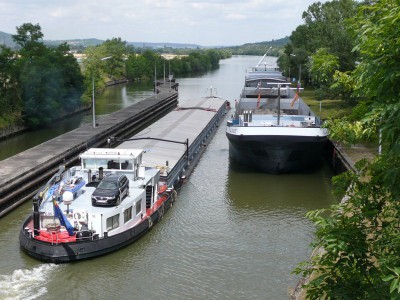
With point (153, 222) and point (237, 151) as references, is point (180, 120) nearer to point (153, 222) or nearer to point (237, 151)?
point (237, 151)

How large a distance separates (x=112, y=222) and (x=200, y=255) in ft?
10.8

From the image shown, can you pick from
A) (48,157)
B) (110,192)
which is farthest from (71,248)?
(48,157)

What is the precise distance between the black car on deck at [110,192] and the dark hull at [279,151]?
1096 centimetres

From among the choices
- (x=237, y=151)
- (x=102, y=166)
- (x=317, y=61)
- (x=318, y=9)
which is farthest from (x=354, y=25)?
(x=318, y=9)

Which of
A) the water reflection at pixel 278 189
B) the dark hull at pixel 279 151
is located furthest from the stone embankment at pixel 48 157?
the dark hull at pixel 279 151

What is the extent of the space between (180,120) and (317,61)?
32.9 meters

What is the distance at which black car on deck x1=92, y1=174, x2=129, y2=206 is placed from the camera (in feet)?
58.2

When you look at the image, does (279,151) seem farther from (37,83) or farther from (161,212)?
(37,83)

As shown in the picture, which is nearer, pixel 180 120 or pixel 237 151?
pixel 237 151

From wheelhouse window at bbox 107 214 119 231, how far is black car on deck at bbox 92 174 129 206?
1.65 ft

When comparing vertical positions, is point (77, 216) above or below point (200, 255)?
above

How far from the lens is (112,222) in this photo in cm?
1764

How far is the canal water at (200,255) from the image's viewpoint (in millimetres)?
15234

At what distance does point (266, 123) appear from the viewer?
30734 mm
